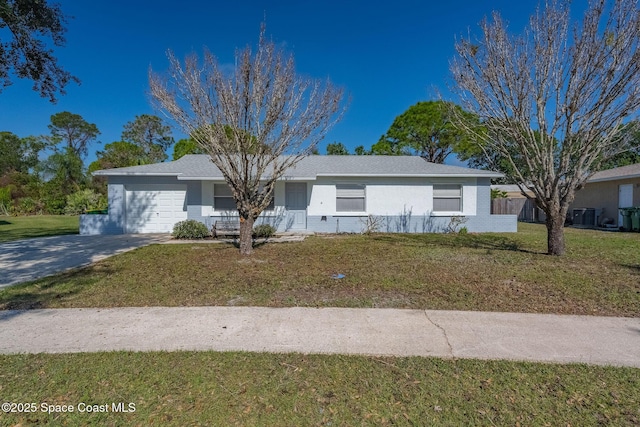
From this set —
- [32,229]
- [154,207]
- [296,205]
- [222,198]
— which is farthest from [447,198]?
[32,229]

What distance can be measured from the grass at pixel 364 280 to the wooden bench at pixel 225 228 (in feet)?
11.3

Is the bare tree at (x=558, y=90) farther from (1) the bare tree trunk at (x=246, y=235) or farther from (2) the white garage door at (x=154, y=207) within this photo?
(2) the white garage door at (x=154, y=207)

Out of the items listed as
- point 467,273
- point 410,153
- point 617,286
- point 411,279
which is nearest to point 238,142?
point 411,279

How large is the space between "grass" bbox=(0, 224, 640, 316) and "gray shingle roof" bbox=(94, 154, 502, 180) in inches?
194

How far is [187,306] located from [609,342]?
18.2 ft

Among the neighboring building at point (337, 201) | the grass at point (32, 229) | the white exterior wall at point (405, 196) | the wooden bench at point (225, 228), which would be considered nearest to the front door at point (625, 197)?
the neighboring building at point (337, 201)

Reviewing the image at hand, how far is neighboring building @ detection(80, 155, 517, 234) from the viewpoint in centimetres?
1476

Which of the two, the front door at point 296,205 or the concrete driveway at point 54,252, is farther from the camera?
the front door at point 296,205

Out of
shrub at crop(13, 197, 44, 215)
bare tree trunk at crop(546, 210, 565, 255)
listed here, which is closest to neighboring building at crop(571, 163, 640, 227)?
bare tree trunk at crop(546, 210, 565, 255)

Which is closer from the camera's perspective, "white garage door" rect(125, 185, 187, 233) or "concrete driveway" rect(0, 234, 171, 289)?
"concrete driveway" rect(0, 234, 171, 289)

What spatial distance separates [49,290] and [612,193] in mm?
25271

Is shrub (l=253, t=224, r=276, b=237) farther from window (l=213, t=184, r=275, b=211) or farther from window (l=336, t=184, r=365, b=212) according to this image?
window (l=336, t=184, r=365, b=212)

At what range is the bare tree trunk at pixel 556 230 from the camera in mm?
8836

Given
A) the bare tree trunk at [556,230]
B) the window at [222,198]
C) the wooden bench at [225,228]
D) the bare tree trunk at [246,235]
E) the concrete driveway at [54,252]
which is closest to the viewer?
the concrete driveway at [54,252]
